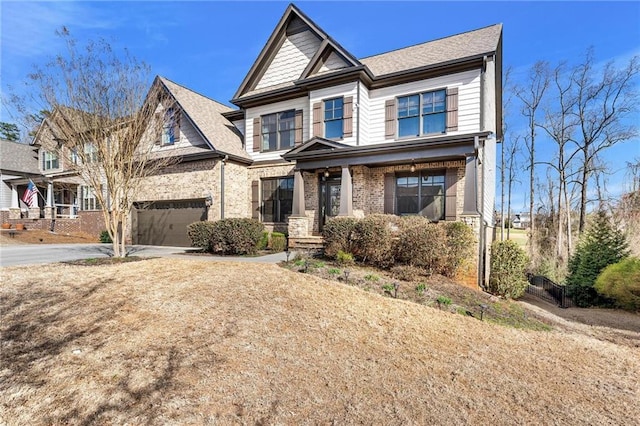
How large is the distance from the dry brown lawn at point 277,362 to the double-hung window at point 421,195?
5.96 metres

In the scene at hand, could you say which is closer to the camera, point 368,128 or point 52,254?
point 52,254

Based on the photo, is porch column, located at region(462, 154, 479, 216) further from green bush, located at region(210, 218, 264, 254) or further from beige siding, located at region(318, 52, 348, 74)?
green bush, located at region(210, 218, 264, 254)

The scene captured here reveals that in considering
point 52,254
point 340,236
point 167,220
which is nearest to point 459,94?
point 340,236

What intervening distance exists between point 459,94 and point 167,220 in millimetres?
14283

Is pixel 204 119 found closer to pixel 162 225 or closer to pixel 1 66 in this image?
pixel 162 225

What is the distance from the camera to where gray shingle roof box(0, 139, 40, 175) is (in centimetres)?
2406

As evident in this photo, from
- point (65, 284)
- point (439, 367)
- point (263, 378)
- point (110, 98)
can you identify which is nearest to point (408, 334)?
point (439, 367)

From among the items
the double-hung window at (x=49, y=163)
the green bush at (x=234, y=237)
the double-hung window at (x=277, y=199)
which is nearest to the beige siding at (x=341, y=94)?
the double-hung window at (x=277, y=199)

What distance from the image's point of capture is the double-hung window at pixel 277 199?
14.3 m

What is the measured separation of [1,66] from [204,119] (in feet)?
25.3

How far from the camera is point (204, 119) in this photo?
1556 centimetres

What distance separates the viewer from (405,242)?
8414mm

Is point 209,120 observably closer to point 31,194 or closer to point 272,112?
point 272,112

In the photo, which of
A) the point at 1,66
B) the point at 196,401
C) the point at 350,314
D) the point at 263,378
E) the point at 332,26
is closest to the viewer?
the point at 196,401
